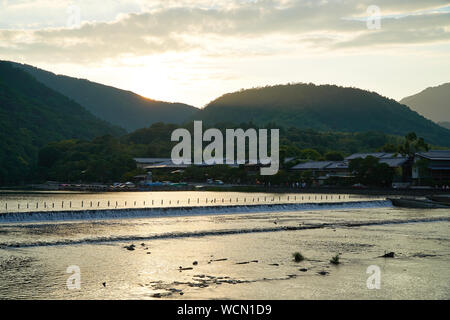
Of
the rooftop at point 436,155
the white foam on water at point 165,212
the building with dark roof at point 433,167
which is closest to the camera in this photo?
the white foam on water at point 165,212

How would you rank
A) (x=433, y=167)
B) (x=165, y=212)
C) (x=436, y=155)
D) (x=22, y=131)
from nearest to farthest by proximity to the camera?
(x=165, y=212)
(x=433, y=167)
(x=436, y=155)
(x=22, y=131)

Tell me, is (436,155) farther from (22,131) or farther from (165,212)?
(22,131)

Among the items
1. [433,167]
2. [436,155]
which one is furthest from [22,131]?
[433,167]

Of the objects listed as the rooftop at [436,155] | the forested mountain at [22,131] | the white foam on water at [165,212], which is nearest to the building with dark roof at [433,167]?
the rooftop at [436,155]

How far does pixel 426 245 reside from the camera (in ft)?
98.1

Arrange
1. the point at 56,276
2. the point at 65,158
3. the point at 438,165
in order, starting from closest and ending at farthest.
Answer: the point at 56,276
the point at 438,165
the point at 65,158

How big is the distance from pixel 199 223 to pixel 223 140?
13362 cm

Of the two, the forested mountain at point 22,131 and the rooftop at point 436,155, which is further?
the forested mountain at point 22,131

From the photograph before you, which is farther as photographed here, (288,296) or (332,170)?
(332,170)

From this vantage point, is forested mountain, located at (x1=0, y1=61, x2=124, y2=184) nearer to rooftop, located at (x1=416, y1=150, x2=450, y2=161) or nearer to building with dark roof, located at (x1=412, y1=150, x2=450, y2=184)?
building with dark roof, located at (x1=412, y1=150, x2=450, y2=184)

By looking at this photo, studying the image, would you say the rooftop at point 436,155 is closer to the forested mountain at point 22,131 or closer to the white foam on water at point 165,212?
the white foam on water at point 165,212

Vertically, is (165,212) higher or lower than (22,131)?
lower
